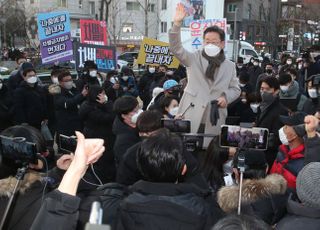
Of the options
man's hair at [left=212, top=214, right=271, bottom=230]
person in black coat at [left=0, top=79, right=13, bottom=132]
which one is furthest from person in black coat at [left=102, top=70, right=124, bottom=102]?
man's hair at [left=212, top=214, right=271, bottom=230]

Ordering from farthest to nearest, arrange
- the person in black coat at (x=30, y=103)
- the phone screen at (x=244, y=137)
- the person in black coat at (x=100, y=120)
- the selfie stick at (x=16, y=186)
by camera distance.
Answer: the person in black coat at (x=30, y=103) < the person in black coat at (x=100, y=120) < the phone screen at (x=244, y=137) < the selfie stick at (x=16, y=186)

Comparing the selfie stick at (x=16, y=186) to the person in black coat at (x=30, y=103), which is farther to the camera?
the person in black coat at (x=30, y=103)

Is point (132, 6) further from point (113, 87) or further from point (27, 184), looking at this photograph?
point (27, 184)

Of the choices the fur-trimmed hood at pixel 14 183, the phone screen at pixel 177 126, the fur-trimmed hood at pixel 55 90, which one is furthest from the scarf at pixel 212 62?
the fur-trimmed hood at pixel 55 90

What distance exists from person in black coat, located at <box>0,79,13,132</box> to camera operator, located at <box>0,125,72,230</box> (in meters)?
3.96

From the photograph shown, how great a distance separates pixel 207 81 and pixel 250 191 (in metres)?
1.77

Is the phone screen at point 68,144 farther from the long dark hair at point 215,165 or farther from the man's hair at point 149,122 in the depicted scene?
the long dark hair at point 215,165

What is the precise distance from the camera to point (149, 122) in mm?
3480

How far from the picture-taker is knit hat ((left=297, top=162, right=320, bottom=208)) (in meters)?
2.24

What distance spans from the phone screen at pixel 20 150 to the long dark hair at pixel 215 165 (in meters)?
1.52

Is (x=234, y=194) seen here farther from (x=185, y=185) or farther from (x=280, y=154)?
(x=280, y=154)

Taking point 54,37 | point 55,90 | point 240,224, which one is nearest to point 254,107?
point 55,90

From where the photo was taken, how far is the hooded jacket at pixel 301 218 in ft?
7.22

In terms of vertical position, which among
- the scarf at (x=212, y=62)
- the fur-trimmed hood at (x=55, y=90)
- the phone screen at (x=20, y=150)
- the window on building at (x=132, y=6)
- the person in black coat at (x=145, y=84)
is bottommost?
the person in black coat at (x=145, y=84)
